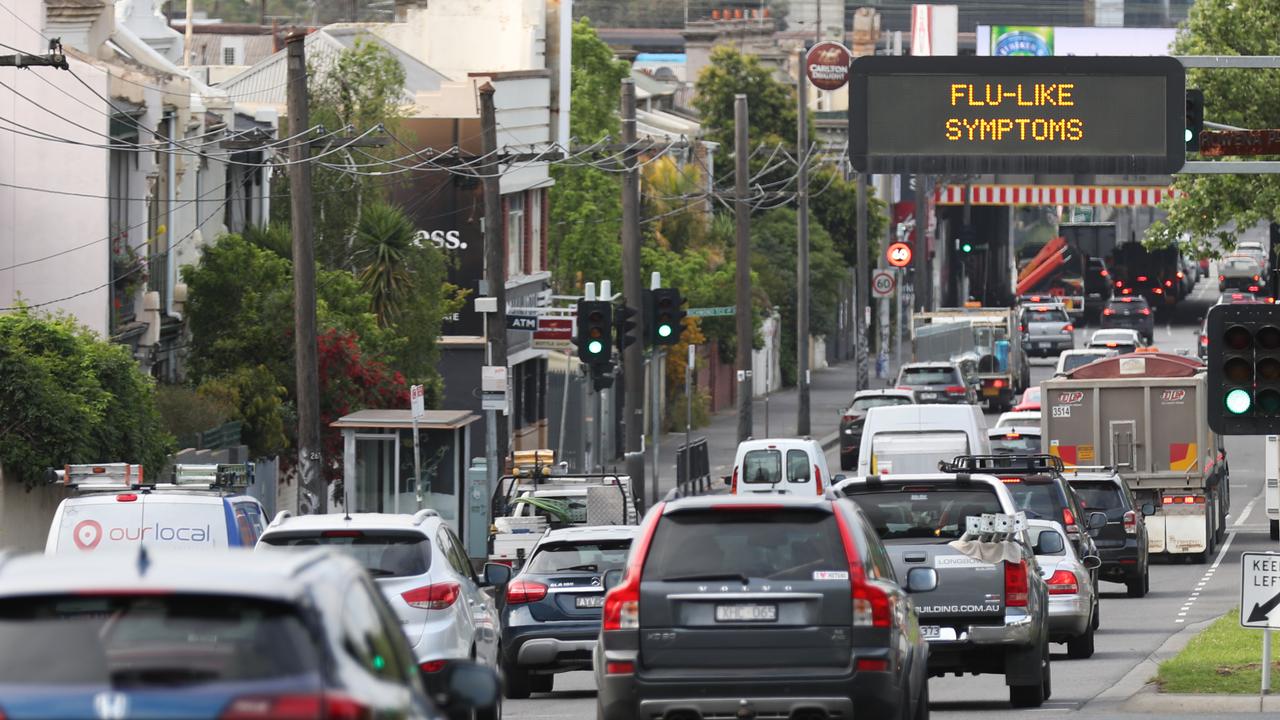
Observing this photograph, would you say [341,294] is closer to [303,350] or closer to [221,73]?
[303,350]

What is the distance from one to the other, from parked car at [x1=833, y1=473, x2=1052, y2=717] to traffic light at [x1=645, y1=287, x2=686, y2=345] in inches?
811

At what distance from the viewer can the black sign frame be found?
17.2 meters

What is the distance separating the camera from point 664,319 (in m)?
37.5

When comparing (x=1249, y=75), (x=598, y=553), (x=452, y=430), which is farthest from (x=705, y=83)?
(x=598, y=553)

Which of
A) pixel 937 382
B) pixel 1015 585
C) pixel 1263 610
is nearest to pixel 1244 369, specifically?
pixel 1263 610

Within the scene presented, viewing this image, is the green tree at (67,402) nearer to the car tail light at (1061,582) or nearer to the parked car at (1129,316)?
the car tail light at (1061,582)

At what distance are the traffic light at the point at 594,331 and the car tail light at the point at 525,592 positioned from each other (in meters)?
16.4

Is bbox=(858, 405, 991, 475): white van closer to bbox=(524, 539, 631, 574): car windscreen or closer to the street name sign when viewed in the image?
bbox=(524, 539, 631, 574): car windscreen

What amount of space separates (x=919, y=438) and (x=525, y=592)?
17561 millimetres

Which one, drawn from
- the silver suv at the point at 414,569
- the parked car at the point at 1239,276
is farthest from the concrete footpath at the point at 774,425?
the parked car at the point at 1239,276

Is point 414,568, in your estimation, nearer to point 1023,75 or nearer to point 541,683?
point 541,683

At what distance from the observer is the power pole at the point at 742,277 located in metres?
47.5

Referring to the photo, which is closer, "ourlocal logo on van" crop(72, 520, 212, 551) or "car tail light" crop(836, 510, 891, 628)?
"car tail light" crop(836, 510, 891, 628)

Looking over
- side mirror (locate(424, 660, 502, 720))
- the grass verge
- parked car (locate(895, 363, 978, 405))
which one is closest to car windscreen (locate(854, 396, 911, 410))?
parked car (locate(895, 363, 978, 405))
